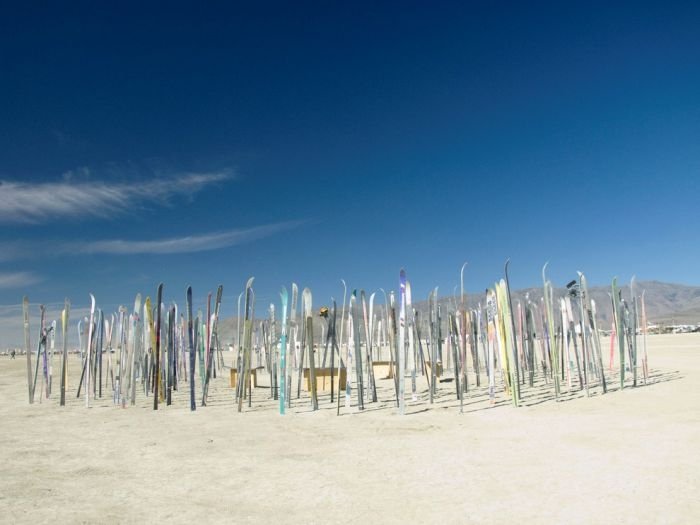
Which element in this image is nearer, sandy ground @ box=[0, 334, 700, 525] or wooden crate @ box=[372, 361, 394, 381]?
sandy ground @ box=[0, 334, 700, 525]

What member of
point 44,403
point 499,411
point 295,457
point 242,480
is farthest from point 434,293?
point 44,403

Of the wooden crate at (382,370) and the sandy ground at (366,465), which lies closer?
the sandy ground at (366,465)

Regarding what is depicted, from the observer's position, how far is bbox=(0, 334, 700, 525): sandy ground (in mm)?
4000

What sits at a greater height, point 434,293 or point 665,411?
point 434,293

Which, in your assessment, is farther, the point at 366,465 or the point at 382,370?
the point at 382,370

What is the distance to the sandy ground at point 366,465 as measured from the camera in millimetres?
4000

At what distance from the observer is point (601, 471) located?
488 cm

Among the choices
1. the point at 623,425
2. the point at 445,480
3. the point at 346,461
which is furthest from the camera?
the point at 623,425

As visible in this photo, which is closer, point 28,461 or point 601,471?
point 601,471

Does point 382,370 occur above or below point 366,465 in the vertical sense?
above

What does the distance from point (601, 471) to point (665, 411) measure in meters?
3.93

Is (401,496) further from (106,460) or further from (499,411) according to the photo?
(499,411)

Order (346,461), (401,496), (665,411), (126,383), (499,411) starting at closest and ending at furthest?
(401,496) < (346,461) < (665,411) < (499,411) < (126,383)

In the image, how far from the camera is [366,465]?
541cm
